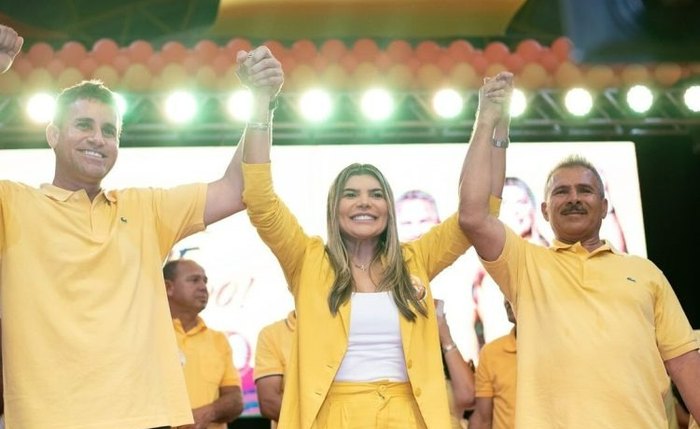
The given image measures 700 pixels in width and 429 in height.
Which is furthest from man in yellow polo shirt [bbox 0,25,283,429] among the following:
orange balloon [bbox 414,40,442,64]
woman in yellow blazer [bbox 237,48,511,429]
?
orange balloon [bbox 414,40,442,64]

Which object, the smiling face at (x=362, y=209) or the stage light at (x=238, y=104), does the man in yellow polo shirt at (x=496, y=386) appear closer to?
the smiling face at (x=362, y=209)

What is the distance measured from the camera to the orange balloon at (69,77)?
248 inches

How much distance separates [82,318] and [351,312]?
32.8 inches

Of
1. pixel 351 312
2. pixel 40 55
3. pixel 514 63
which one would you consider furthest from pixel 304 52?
pixel 351 312

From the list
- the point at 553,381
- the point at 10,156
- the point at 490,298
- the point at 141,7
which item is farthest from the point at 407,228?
the point at 141,7

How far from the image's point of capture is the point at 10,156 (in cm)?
638

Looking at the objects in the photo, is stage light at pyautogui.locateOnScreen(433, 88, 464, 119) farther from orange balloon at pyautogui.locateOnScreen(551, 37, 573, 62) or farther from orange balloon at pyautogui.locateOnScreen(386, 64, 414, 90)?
orange balloon at pyautogui.locateOnScreen(551, 37, 573, 62)

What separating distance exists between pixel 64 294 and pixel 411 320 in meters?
1.04

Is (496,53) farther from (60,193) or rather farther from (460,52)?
(60,193)

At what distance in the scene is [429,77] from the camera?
6.43 m

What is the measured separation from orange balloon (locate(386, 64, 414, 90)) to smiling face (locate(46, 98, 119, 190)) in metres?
3.69

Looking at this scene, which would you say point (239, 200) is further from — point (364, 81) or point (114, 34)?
point (114, 34)

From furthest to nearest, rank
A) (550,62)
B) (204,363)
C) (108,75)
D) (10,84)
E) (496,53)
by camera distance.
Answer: (496,53) < (550,62) < (108,75) < (10,84) < (204,363)

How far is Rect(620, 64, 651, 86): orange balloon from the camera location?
21.0ft
